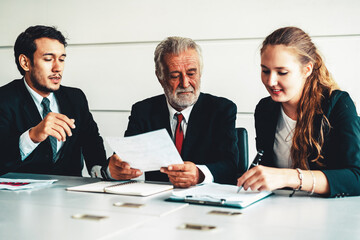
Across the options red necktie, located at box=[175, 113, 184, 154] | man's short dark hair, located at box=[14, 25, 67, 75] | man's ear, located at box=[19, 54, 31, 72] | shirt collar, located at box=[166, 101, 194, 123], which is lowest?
red necktie, located at box=[175, 113, 184, 154]

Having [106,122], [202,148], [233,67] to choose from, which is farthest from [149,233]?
[106,122]

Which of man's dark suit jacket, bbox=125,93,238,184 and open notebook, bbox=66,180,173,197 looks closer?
open notebook, bbox=66,180,173,197

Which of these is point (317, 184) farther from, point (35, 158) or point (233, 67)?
point (233, 67)

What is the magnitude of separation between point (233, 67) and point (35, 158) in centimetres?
170

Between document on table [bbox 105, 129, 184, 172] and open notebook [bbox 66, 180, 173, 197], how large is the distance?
A: 9 centimetres

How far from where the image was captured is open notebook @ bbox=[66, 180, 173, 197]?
5.47 feet

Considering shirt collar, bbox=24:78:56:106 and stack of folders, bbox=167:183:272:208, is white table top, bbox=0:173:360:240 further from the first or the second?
shirt collar, bbox=24:78:56:106

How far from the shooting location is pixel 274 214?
1.32 meters

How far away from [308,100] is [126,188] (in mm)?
892

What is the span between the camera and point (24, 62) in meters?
2.81

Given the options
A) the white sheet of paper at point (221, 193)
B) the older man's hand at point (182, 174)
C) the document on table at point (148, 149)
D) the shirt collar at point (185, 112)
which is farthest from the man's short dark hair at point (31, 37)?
the white sheet of paper at point (221, 193)

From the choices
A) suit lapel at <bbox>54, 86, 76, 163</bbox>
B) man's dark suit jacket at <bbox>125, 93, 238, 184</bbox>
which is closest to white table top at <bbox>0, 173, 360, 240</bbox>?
man's dark suit jacket at <bbox>125, 93, 238, 184</bbox>

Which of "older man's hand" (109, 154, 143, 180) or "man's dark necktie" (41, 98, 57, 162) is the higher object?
"man's dark necktie" (41, 98, 57, 162)

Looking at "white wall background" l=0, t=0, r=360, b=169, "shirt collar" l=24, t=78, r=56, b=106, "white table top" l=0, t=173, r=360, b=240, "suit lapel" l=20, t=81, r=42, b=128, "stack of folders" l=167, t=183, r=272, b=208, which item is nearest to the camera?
"white table top" l=0, t=173, r=360, b=240
